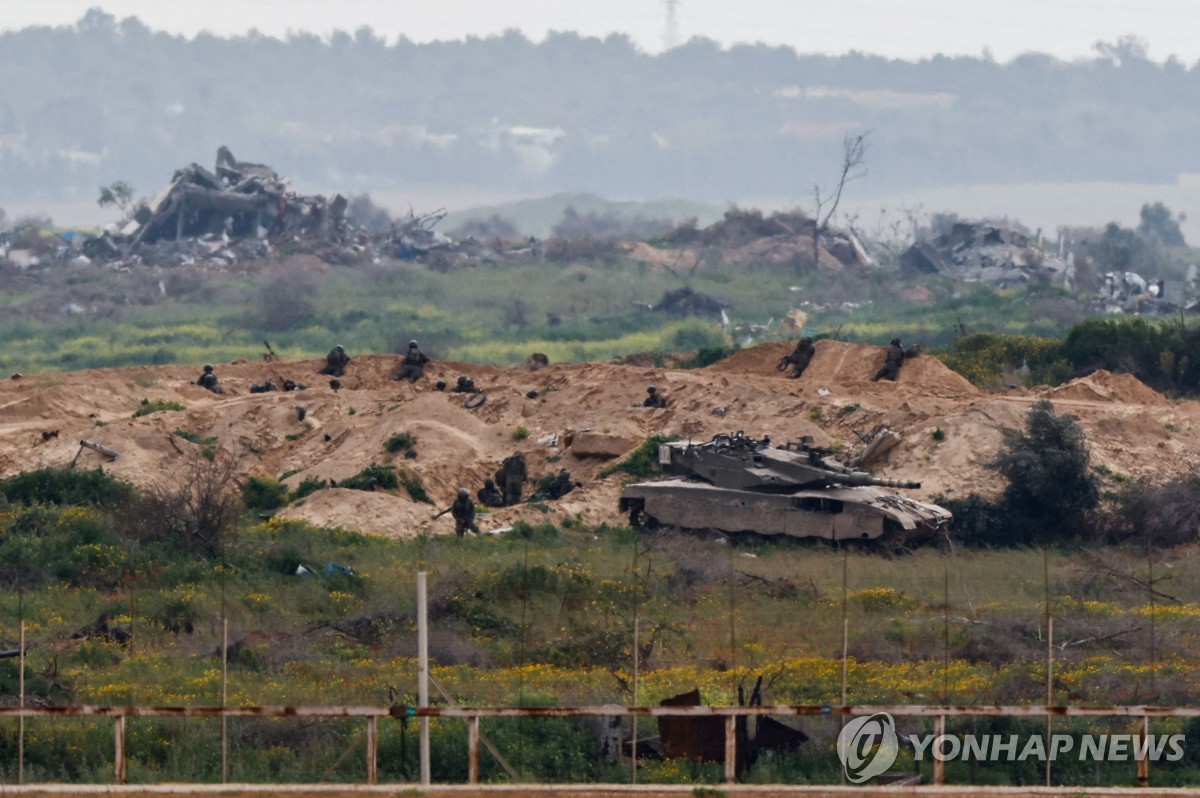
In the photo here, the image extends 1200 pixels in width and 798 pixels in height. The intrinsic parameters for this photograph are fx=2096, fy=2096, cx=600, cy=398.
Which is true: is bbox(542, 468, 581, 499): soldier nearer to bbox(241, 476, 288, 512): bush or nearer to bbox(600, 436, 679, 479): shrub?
bbox(600, 436, 679, 479): shrub

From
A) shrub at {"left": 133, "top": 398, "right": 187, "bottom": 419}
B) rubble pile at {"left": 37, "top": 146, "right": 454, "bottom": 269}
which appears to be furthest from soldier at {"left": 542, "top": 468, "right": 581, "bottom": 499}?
rubble pile at {"left": 37, "top": 146, "right": 454, "bottom": 269}

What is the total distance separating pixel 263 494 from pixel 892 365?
1403 centimetres

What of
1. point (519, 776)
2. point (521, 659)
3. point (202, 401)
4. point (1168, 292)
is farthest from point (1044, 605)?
point (1168, 292)

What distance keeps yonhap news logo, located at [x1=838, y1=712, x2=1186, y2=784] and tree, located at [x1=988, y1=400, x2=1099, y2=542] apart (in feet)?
49.2

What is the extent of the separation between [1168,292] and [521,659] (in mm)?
78146

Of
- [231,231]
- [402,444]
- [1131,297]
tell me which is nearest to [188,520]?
[402,444]

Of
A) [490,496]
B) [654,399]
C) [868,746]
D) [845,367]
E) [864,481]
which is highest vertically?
[868,746]

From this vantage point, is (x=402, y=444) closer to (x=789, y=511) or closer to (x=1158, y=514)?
(x=789, y=511)

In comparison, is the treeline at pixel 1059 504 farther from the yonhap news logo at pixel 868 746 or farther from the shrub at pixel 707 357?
the shrub at pixel 707 357

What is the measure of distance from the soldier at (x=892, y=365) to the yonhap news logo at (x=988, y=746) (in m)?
24.9

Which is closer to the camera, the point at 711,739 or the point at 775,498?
the point at 711,739

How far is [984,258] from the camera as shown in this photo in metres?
97.3

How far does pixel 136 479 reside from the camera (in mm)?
37188

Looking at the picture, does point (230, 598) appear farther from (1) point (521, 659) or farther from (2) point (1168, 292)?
(2) point (1168, 292)
